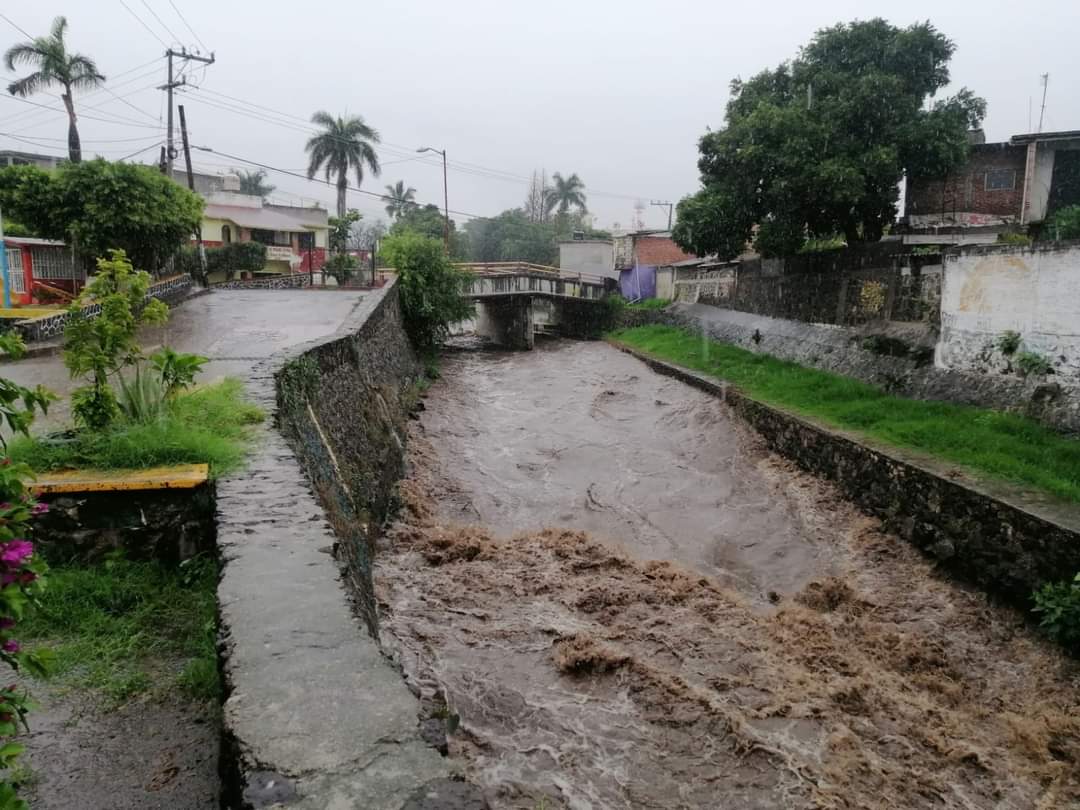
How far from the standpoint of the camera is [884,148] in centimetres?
1576

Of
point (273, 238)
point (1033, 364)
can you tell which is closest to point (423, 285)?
point (1033, 364)

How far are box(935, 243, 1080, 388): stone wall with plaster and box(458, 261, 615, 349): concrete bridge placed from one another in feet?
59.3

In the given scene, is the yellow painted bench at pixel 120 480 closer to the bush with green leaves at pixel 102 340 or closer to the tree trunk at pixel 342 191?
the bush with green leaves at pixel 102 340

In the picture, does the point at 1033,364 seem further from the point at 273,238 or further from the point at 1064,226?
the point at 273,238

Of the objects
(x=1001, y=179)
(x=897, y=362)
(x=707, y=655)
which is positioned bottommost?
(x=707, y=655)

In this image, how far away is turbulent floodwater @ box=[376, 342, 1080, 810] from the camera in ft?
16.2

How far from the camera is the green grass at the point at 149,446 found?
4621 mm

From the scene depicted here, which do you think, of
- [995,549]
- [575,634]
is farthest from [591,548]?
[995,549]

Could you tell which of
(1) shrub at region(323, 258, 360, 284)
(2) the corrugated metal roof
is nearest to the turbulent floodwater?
(1) shrub at region(323, 258, 360, 284)

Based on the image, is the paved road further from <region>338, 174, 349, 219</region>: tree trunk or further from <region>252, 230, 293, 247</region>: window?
<region>338, 174, 349, 219</region>: tree trunk

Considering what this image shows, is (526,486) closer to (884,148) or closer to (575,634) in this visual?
(575,634)

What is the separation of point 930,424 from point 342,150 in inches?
1718

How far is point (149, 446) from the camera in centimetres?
479

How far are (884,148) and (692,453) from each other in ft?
26.9
